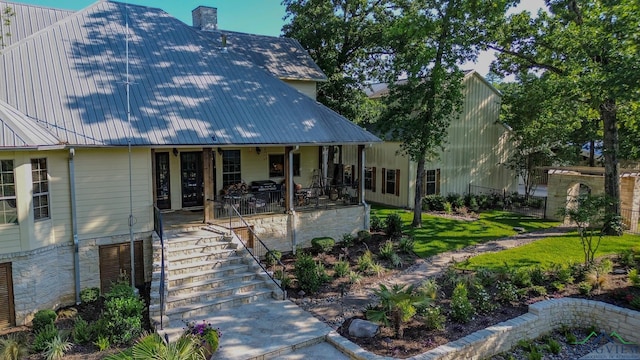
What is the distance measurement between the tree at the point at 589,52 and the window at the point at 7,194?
60.1ft

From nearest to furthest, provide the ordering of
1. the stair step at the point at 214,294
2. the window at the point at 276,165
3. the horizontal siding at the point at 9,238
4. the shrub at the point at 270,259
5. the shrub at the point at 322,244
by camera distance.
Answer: the horizontal siding at the point at 9,238
the stair step at the point at 214,294
the shrub at the point at 270,259
the shrub at the point at 322,244
the window at the point at 276,165

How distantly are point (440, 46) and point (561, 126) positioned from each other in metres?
11.3

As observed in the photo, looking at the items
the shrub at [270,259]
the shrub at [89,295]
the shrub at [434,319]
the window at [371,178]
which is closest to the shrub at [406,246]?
the shrub at [270,259]

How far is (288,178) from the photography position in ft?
49.2

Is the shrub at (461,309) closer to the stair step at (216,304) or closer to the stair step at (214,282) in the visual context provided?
the stair step at (216,304)

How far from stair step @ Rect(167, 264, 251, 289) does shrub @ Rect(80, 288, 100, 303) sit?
2.04m

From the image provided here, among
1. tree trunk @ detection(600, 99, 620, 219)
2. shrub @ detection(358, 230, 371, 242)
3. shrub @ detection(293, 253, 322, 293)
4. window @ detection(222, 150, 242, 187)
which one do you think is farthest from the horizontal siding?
tree trunk @ detection(600, 99, 620, 219)

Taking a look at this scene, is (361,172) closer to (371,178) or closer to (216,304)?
(216,304)

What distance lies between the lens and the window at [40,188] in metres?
10.7

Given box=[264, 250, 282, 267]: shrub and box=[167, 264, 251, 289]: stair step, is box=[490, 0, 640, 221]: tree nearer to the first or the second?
box=[264, 250, 282, 267]: shrub

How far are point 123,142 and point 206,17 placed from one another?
10260 millimetres

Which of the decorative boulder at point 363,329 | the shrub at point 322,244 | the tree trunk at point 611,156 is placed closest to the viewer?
the decorative boulder at point 363,329

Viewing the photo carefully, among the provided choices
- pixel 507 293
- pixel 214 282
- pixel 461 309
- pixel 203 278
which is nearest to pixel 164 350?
pixel 214 282

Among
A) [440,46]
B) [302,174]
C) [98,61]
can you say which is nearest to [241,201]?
[302,174]
